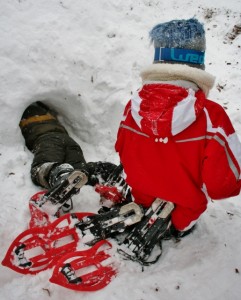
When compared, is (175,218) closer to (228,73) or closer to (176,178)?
(176,178)

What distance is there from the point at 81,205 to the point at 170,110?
183 centimetres

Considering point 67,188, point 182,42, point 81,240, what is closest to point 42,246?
point 81,240

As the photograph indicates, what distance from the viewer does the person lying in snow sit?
79.1 inches

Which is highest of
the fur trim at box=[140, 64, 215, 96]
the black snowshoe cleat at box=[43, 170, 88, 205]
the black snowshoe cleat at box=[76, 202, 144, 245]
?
the fur trim at box=[140, 64, 215, 96]

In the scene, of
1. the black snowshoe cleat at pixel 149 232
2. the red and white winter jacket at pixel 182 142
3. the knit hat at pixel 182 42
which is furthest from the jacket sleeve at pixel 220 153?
the black snowshoe cleat at pixel 149 232

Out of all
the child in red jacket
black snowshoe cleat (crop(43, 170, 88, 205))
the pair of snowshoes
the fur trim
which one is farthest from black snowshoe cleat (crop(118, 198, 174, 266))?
the fur trim

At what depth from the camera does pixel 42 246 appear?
2691 millimetres

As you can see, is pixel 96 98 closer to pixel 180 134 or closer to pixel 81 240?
pixel 81 240

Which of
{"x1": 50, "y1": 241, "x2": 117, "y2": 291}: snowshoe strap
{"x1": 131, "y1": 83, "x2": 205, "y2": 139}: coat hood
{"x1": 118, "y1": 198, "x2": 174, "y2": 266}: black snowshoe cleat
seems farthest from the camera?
{"x1": 118, "y1": 198, "x2": 174, "y2": 266}: black snowshoe cleat

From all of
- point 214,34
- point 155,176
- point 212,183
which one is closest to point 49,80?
point 155,176

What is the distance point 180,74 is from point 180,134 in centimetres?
43

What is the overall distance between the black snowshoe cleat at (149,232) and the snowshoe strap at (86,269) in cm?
20

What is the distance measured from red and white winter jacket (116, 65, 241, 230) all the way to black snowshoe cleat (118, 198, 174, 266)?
18cm

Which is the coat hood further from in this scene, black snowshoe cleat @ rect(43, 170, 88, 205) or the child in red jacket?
black snowshoe cleat @ rect(43, 170, 88, 205)
